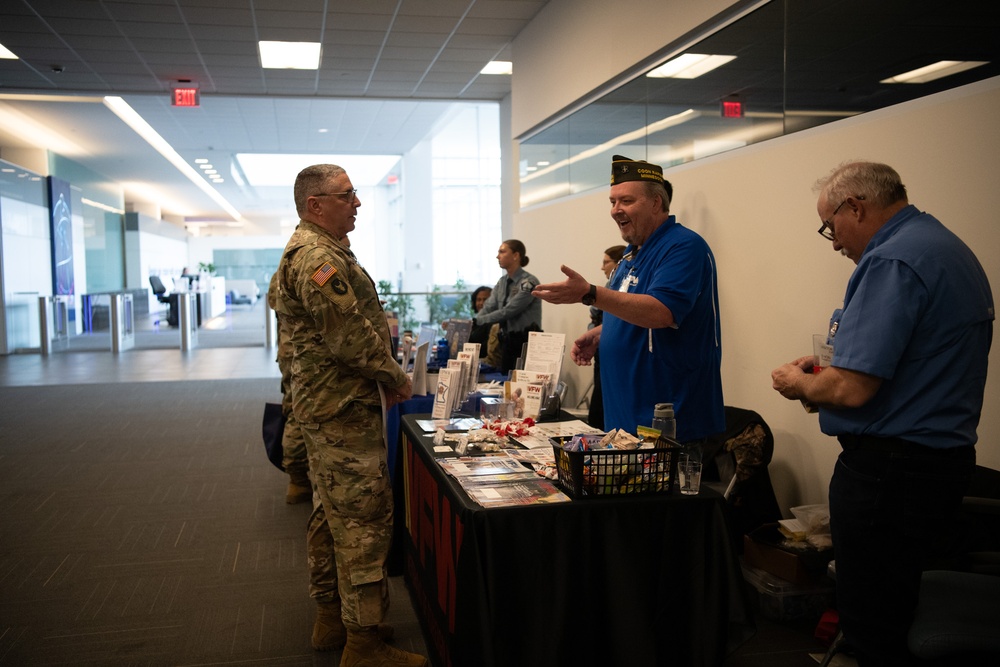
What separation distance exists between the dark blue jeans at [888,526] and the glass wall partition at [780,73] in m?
1.32

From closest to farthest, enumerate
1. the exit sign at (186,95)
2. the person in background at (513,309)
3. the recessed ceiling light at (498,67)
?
the person in background at (513,309)
the recessed ceiling light at (498,67)
the exit sign at (186,95)

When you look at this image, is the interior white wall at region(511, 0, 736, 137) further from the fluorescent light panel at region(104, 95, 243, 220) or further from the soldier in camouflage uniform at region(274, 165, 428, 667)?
the fluorescent light panel at region(104, 95, 243, 220)

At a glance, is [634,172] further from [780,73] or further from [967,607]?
[967,607]

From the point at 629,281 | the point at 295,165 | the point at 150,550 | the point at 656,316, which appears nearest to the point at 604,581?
the point at 656,316

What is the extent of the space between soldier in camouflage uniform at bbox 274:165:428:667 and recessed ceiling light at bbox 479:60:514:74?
5628 millimetres

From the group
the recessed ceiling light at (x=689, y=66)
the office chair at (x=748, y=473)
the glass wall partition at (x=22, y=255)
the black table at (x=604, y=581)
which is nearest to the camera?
the black table at (x=604, y=581)

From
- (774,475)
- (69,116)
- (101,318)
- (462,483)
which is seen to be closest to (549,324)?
(774,475)

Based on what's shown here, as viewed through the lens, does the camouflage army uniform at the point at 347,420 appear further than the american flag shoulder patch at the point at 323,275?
Yes

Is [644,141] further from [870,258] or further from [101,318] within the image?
[101,318]

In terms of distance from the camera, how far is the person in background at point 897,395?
173cm

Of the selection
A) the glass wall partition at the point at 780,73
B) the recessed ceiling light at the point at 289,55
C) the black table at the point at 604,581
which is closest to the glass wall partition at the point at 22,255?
the recessed ceiling light at the point at 289,55

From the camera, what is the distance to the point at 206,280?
22906 millimetres

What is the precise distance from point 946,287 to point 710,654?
109cm

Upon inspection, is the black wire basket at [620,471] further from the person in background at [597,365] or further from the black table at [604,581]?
the person in background at [597,365]
